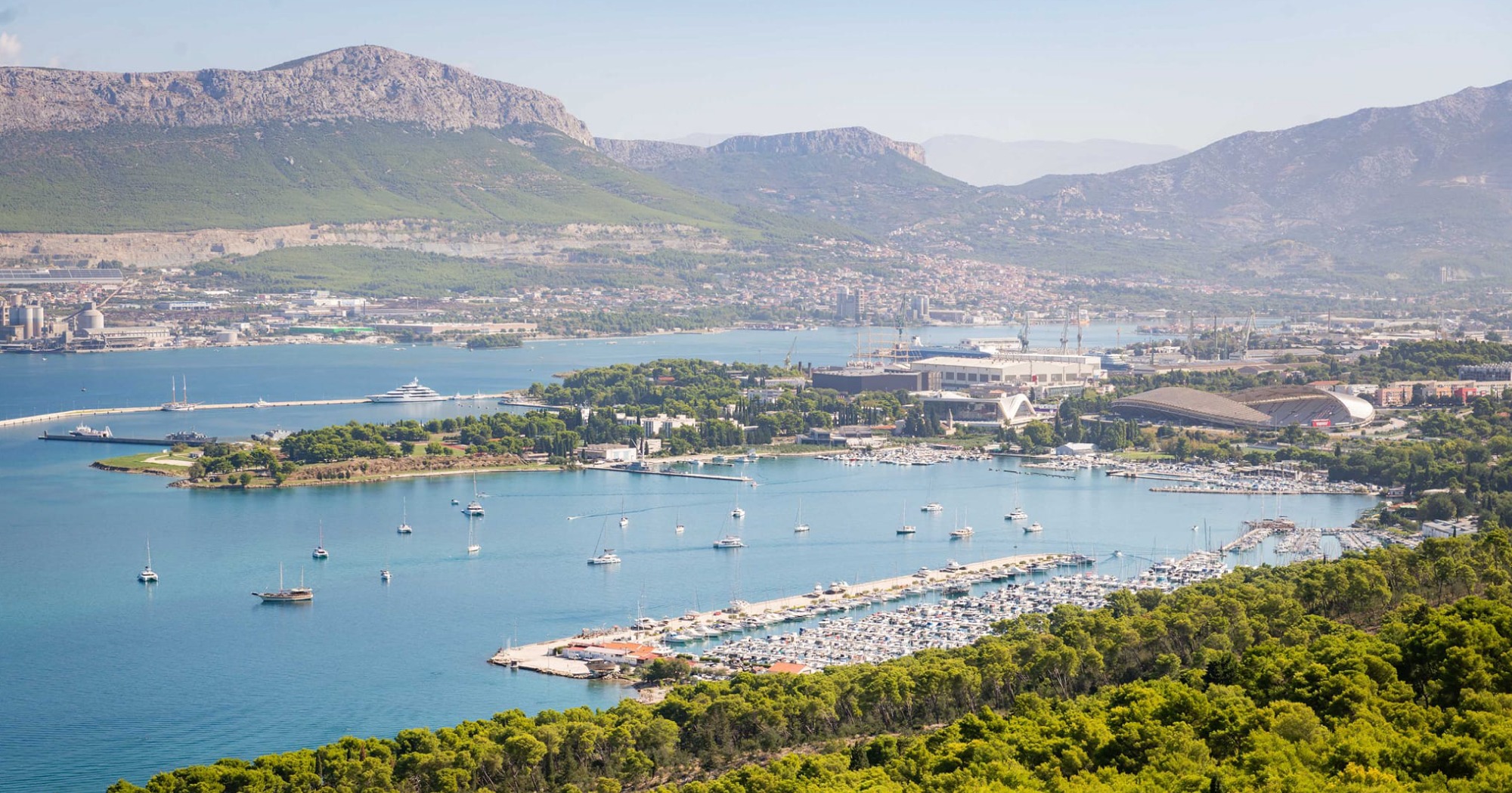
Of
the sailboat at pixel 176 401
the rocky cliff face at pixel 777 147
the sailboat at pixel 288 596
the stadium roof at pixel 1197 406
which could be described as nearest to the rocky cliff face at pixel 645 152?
the rocky cliff face at pixel 777 147

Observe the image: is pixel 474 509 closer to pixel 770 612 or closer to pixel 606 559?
pixel 606 559

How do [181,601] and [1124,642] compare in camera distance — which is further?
[181,601]

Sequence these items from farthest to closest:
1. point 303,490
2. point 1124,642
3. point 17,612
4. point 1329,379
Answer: point 1329,379 < point 303,490 < point 17,612 < point 1124,642

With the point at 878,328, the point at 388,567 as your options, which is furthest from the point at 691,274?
the point at 388,567

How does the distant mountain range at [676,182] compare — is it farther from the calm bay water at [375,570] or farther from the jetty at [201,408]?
the calm bay water at [375,570]

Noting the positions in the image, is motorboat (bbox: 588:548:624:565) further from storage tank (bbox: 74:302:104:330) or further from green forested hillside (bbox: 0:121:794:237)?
green forested hillside (bbox: 0:121:794:237)

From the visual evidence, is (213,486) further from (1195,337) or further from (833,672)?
(1195,337)
